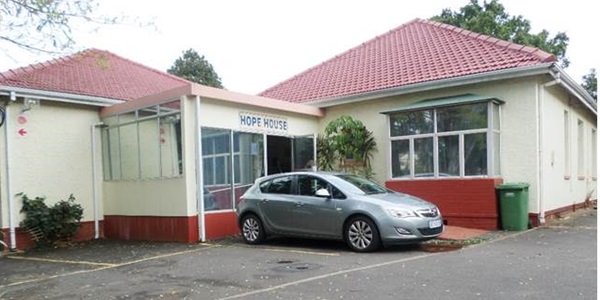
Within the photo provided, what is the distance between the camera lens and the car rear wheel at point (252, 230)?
11320 millimetres

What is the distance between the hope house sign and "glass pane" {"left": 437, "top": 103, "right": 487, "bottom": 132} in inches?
162

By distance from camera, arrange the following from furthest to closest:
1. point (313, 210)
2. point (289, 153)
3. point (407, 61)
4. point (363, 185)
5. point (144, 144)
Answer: point (407, 61) < point (289, 153) < point (144, 144) < point (363, 185) < point (313, 210)

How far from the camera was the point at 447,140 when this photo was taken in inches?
511

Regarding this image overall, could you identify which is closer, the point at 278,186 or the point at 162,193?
the point at 278,186

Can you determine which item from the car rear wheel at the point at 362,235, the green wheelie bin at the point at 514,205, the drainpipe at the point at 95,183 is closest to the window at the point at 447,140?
A: the green wheelie bin at the point at 514,205

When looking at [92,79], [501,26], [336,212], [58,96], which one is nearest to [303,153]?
[336,212]

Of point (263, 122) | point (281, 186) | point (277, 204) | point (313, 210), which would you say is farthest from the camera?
point (263, 122)

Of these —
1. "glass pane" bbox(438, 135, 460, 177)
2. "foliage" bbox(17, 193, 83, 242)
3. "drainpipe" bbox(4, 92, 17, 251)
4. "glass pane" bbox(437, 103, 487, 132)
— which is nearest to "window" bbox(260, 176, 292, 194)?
"glass pane" bbox(438, 135, 460, 177)

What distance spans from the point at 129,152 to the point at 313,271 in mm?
7362

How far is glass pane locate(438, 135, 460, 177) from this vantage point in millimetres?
12836

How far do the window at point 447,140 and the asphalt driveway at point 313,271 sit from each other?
195 centimetres

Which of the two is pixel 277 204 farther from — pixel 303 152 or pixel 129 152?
pixel 129 152

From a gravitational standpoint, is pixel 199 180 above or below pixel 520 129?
below

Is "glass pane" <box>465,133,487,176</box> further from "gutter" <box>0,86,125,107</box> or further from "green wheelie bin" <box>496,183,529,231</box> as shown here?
"gutter" <box>0,86,125,107</box>
